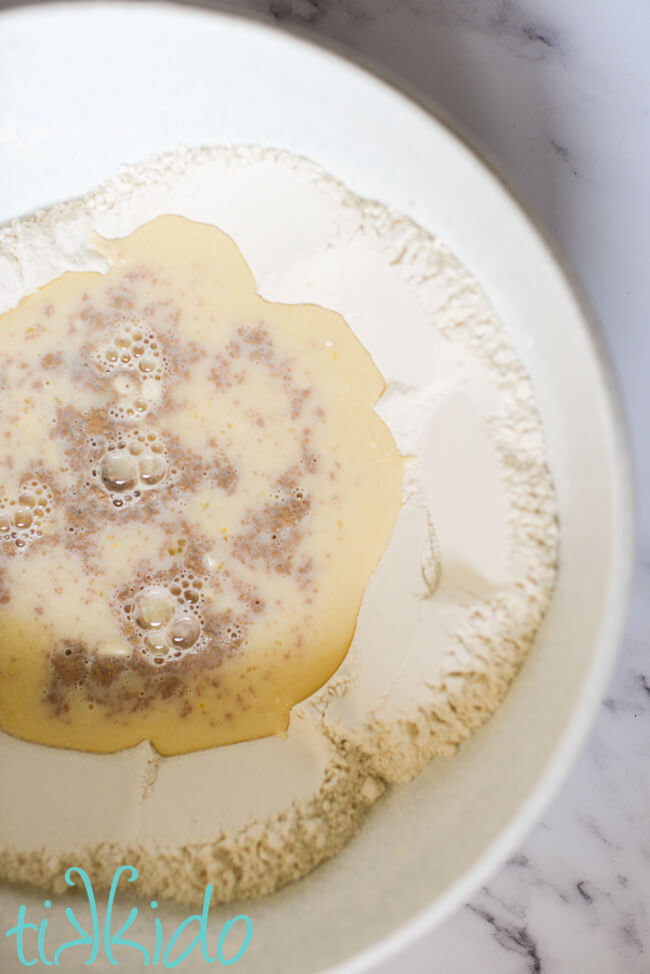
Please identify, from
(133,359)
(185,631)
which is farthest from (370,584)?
(133,359)

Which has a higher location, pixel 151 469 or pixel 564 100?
pixel 564 100

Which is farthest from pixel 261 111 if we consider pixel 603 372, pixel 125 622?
pixel 125 622

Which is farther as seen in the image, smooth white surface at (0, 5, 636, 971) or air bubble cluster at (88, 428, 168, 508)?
air bubble cluster at (88, 428, 168, 508)

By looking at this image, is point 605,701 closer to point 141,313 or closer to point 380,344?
point 380,344

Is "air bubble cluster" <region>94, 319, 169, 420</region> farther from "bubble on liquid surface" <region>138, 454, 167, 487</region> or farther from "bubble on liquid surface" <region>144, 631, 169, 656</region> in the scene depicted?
"bubble on liquid surface" <region>144, 631, 169, 656</region>

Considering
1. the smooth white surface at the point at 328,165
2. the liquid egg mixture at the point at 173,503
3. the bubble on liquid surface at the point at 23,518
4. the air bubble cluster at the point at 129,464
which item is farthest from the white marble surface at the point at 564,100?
the bubble on liquid surface at the point at 23,518

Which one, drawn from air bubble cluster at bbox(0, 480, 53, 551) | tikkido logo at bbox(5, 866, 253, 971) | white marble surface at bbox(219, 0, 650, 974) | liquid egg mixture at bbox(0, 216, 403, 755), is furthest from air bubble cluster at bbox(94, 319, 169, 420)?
tikkido logo at bbox(5, 866, 253, 971)

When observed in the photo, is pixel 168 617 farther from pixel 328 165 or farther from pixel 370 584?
pixel 328 165
